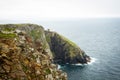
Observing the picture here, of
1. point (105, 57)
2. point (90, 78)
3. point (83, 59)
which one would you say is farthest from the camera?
point (105, 57)

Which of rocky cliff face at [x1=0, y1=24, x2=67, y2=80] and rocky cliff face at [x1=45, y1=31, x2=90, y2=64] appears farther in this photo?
rocky cliff face at [x1=45, y1=31, x2=90, y2=64]

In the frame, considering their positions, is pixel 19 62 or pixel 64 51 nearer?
pixel 19 62

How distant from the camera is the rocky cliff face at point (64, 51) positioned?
147 metres

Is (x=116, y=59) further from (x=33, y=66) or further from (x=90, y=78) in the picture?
(x=33, y=66)

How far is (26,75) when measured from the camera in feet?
162

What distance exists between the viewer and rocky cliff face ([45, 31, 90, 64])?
14738cm

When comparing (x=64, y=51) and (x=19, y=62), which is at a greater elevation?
(x=19, y=62)

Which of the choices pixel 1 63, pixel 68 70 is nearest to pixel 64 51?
pixel 68 70

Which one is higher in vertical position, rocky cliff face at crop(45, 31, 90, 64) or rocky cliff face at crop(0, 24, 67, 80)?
rocky cliff face at crop(0, 24, 67, 80)

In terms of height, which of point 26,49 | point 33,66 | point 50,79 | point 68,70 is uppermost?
point 26,49

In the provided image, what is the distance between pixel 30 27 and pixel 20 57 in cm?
9910

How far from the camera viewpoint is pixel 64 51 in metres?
153

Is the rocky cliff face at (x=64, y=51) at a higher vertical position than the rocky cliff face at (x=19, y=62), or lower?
lower

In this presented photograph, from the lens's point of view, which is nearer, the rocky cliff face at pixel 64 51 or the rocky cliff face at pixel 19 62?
the rocky cliff face at pixel 19 62
